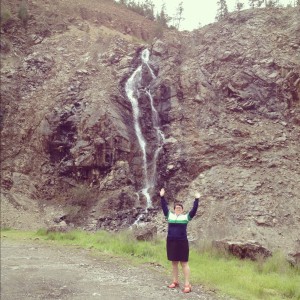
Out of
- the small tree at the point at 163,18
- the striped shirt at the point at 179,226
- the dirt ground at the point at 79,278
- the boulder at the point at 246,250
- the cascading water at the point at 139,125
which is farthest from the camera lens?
the small tree at the point at 163,18

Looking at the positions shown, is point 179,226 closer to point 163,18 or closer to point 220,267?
point 220,267

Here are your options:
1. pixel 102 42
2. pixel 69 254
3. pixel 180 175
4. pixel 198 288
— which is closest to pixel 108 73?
pixel 102 42

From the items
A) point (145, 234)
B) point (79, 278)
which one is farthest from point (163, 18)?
point (79, 278)

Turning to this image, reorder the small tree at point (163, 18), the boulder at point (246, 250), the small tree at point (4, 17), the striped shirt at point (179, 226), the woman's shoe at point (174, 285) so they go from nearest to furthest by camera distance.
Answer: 1. the striped shirt at point (179, 226)
2. the woman's shoe at point (174, 285)
3. the boulder at point (246, 250)
4. the small tree at point (4, 17)
5. the small tree at point (163, 18)

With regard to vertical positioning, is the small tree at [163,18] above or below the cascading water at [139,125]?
above

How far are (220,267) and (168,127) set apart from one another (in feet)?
50.7

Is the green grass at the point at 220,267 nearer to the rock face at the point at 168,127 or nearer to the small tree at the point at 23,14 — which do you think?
the rock face at the point at 168,127

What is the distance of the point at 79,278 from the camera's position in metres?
8.69

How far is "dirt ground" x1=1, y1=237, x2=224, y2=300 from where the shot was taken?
24.1 ft

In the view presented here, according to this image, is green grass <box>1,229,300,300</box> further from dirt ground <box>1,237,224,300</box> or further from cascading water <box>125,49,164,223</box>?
cascading water <box>125,49,164,223</box>

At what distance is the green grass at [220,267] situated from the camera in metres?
8.07

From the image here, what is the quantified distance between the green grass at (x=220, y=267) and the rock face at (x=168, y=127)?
4322mm

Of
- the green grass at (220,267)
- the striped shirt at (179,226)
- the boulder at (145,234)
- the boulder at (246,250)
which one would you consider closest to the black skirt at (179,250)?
the striped shirt at (179,226)

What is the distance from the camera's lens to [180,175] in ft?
72.4
